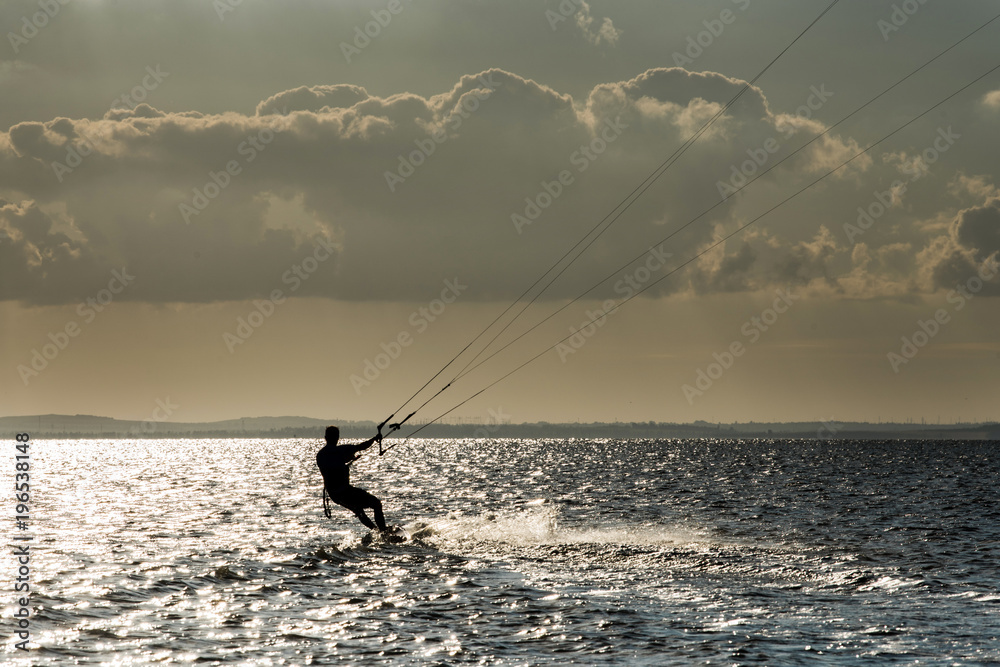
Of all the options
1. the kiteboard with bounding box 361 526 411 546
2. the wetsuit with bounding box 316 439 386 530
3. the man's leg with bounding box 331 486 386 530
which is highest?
the wetsuit with bounding box 316 439 386 530

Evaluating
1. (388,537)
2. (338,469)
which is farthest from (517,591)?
(388,537)

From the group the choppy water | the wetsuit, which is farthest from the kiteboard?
the wetsuit

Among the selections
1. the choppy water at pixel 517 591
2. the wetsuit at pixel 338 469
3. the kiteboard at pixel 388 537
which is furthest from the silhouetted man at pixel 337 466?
the kiteboard at pixel 388 537

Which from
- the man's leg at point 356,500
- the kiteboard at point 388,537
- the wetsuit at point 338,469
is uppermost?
the wetsuit at point 338,469

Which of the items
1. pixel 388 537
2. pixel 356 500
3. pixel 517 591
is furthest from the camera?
pixel 388 537

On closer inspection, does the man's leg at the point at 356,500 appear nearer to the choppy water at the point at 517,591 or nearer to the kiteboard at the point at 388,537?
the choppy water at the point at 517,591

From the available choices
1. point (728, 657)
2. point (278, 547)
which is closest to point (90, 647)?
→ point (728, 657)

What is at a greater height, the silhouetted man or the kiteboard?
the silhouetted man

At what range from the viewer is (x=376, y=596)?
57.3ft

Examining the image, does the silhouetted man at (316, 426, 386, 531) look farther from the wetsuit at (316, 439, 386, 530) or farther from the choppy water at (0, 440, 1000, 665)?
the choppy water at (0, 440, 1000, 665)

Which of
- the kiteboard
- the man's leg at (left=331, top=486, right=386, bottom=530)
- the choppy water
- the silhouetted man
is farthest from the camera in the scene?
the kiteboard

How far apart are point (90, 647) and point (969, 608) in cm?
1524

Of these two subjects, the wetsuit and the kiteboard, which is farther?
the kiteboard

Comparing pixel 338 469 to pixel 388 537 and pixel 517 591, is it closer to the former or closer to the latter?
pixel 388 537
